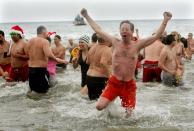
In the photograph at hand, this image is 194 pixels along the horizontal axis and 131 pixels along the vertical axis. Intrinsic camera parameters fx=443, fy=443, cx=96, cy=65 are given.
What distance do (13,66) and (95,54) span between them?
10.1 ft

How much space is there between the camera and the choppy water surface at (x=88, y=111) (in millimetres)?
6848

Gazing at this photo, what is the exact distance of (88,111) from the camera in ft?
25.8

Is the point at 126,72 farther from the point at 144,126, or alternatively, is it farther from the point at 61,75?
the point at 61,75

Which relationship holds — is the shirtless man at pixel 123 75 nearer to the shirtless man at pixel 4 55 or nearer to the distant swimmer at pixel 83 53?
the distant swimmer at pixel 83 53

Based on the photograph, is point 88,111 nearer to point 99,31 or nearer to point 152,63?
point 99,31

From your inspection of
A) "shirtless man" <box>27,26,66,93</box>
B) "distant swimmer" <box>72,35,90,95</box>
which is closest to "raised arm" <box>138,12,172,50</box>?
"distant swimmer" <box>72,35,90,95</box>

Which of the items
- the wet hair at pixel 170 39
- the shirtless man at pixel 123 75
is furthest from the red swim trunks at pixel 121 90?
the wet hair at pixel 170 39

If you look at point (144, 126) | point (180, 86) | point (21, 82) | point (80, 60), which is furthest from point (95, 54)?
point (180, 86)

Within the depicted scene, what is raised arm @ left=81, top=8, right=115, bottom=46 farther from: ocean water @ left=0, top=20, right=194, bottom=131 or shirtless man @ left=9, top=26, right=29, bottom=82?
shirtless man @ left=9, top=26, right=29, bottom=82

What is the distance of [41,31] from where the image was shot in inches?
369

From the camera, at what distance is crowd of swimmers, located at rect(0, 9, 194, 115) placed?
663 cm

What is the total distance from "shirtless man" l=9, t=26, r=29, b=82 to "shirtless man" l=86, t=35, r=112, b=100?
254 cm

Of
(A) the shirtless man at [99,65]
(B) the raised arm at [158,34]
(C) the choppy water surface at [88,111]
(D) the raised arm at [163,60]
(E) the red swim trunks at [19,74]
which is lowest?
(C) the choppy water surface at [88,111]

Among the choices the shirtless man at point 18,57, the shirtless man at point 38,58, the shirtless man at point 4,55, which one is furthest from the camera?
the shirtless man at point 4,55
